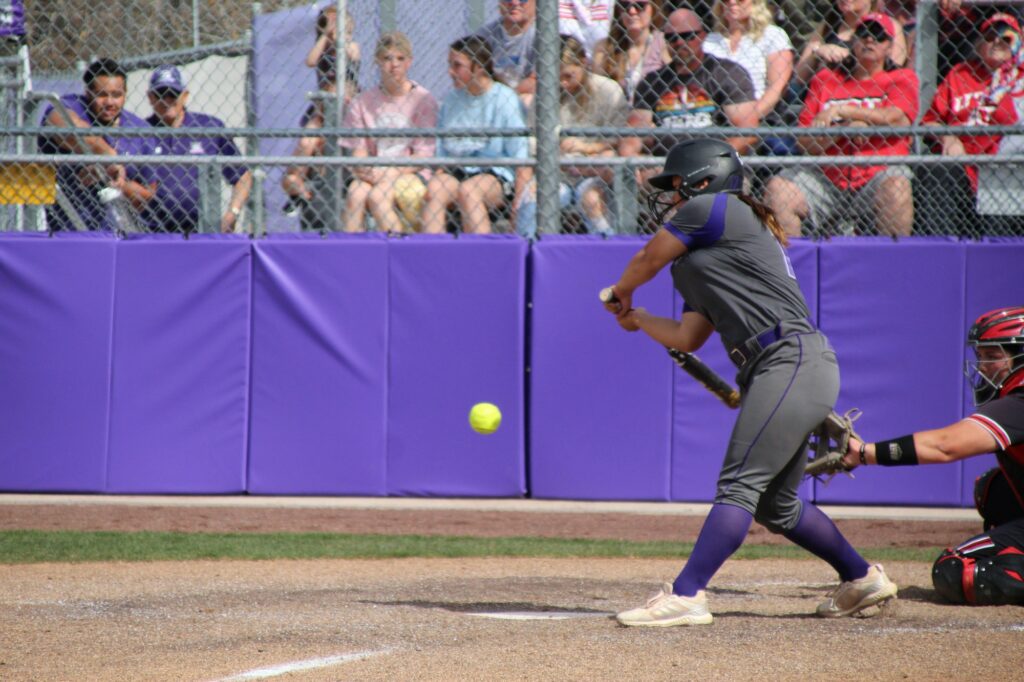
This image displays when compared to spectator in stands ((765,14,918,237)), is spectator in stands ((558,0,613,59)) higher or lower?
higher

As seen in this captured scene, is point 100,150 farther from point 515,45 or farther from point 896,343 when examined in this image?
point 896,343

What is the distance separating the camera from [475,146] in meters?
8.43

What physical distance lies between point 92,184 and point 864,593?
6.35 meters

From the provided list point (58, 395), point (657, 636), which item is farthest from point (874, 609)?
point (58, 395)

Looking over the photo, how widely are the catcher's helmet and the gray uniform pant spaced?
0.80 metres

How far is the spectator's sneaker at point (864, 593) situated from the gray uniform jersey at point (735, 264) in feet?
3.61

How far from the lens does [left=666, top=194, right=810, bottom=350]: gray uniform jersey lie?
430cm

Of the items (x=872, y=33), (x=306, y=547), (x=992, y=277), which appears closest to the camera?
(x=306, y=547)

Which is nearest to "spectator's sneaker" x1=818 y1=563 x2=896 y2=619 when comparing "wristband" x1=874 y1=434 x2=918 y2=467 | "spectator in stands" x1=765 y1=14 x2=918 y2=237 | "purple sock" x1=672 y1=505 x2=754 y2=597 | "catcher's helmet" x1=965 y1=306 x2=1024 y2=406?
"wristband" x1=874 y1=434 x2=918 y2=467

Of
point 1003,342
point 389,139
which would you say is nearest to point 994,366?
point 1003,342

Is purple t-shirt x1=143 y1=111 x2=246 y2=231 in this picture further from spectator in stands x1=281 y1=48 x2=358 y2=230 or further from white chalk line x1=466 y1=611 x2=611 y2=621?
white chalk line x1=466 y1=611 x2=611 y2=621

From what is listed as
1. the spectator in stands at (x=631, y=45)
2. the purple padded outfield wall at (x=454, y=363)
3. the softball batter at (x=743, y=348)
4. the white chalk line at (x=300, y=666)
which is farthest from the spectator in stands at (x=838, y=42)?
the white chalk line at (x=300, y=666)

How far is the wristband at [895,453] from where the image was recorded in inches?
167

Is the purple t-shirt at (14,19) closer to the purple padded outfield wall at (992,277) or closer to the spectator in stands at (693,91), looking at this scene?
the spectator in stands at (693,91)
